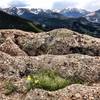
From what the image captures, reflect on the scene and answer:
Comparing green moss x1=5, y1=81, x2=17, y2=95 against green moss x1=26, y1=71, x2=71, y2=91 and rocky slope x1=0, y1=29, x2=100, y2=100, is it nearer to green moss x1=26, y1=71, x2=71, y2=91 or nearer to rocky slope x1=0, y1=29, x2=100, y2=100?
rocky slope x1=0, y1=29, x2=100, y2=100

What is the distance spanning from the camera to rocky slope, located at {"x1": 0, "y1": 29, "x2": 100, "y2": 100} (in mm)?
14273

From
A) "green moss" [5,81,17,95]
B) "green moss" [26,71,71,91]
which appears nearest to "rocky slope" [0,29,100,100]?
"green moss" [5,81,17,95]

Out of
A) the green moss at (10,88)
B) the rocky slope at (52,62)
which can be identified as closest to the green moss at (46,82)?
the rocky slope at (52,62)

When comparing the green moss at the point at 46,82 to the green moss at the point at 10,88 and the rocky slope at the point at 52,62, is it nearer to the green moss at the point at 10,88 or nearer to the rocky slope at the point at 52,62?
the rocky slope at the point at 52,62

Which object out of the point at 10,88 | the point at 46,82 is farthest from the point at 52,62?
the point at 10,88

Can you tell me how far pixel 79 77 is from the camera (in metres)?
17.7

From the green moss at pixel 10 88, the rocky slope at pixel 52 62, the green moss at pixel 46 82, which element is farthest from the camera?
the green moss at pixel 46 82

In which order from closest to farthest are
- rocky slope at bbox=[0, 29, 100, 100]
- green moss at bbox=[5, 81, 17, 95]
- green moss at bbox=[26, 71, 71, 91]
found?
rocky slope at bbox=[0, 29, 100, 100] → green moss at bbox=[5, 81, 17, 95] → green moss at bbox=[26, 71, 71, 91]

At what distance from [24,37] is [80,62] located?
8899 mm

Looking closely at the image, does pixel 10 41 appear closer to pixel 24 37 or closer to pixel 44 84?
pixel 24 37

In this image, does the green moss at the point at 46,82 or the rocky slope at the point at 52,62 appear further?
the green moss at the point at 46,82

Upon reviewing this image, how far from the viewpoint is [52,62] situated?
19.3m

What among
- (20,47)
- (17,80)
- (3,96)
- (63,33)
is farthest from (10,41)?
(3,96)

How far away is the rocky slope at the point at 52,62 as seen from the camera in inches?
562
